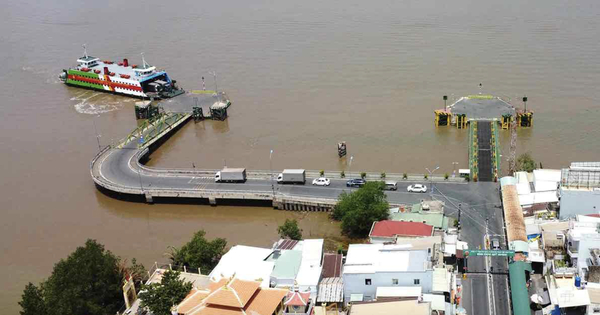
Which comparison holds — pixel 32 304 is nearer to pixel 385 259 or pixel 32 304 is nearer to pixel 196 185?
pixel 196 185

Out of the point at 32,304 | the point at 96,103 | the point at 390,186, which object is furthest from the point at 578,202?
the point at 96,103

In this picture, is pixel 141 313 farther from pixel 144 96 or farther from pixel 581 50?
pixel 581 50

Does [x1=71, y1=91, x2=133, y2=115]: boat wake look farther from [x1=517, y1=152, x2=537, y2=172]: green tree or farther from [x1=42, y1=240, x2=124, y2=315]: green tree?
[x1=517, y1=152, x2=537, y2=172]: green tree

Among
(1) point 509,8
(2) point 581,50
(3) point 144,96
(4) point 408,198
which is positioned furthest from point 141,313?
(1) point 509,8

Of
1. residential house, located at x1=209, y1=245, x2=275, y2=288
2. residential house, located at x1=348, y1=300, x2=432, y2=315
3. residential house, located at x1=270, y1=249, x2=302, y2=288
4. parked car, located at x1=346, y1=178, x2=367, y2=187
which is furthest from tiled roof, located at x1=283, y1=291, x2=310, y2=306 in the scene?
parked car, located at x1=346, y1=178, x2=367, y2=187

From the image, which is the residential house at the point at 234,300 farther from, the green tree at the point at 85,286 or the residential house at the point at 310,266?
the green tree at the point at 85,286

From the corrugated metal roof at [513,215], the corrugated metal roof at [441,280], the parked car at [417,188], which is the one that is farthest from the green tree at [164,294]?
the corrugated metal roof at [513,215]
